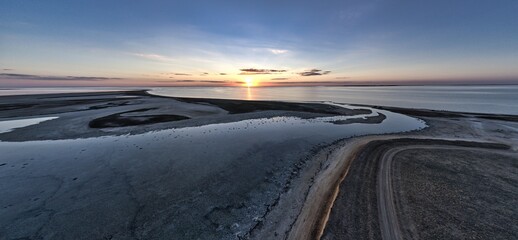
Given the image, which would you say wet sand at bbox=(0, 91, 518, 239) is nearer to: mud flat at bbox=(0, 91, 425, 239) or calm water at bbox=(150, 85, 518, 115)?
mud flat at bbox=(0, 91, 425, 239)

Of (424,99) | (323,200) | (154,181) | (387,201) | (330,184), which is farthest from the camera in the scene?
(424,99)

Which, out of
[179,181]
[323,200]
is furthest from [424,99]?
[179,181]

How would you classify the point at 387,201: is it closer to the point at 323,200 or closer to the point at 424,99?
the point at 323,200

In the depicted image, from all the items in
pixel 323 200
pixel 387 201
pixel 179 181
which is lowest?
pixel 179 181

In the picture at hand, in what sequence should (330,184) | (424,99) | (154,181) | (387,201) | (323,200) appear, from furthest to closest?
(424,99)
(154,181)
(330,184)
(323,200)
(387,201)

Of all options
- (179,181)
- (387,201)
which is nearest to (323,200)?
(387,201)

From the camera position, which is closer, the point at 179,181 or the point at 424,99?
the point at 179,181

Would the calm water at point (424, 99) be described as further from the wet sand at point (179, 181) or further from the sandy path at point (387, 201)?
the sandy path at point (387, 201)

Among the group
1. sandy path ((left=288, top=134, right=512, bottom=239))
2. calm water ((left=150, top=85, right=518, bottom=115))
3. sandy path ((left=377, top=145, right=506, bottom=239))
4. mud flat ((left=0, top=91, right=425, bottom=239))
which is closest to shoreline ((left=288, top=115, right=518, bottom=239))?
sandy path ((left=288, top=134, right=512, bottom=239))

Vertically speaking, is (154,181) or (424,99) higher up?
(424,99)

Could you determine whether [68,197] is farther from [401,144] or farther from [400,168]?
[401,144]
